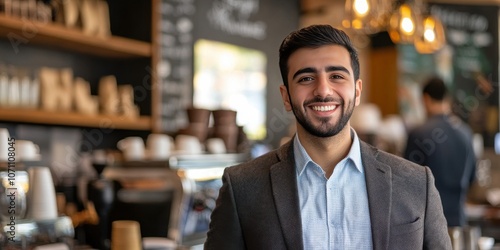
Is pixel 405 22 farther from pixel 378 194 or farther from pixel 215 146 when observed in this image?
pixel 378 194

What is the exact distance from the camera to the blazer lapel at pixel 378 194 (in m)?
1.29

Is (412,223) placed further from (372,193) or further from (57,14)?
(57,14)

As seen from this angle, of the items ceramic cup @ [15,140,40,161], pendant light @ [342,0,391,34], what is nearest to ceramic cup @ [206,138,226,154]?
ceramic cup @ [15,140,40,161]

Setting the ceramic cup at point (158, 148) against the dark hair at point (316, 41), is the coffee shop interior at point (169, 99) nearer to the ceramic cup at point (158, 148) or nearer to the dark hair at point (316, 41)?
the ceramic cup at point (158, 148)

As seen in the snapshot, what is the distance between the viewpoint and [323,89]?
1.27m

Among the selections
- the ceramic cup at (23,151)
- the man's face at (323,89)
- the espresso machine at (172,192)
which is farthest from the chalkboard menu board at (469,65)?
the man's face at (323,89)

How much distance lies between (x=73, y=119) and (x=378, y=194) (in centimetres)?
328

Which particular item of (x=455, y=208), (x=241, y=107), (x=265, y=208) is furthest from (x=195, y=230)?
(x=241, y=107)

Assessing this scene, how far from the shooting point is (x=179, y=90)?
5.41 m

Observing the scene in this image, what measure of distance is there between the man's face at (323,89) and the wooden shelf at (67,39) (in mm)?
2968

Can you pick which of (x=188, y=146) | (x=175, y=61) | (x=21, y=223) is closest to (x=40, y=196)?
(x=21, y=223)

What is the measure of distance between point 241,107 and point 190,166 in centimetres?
339

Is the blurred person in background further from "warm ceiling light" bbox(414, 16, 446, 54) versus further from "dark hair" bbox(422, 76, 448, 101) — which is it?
"warm ceiling light" bbox(414, 16, 446, 54)

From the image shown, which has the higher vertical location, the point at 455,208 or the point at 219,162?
the point at 219,162
